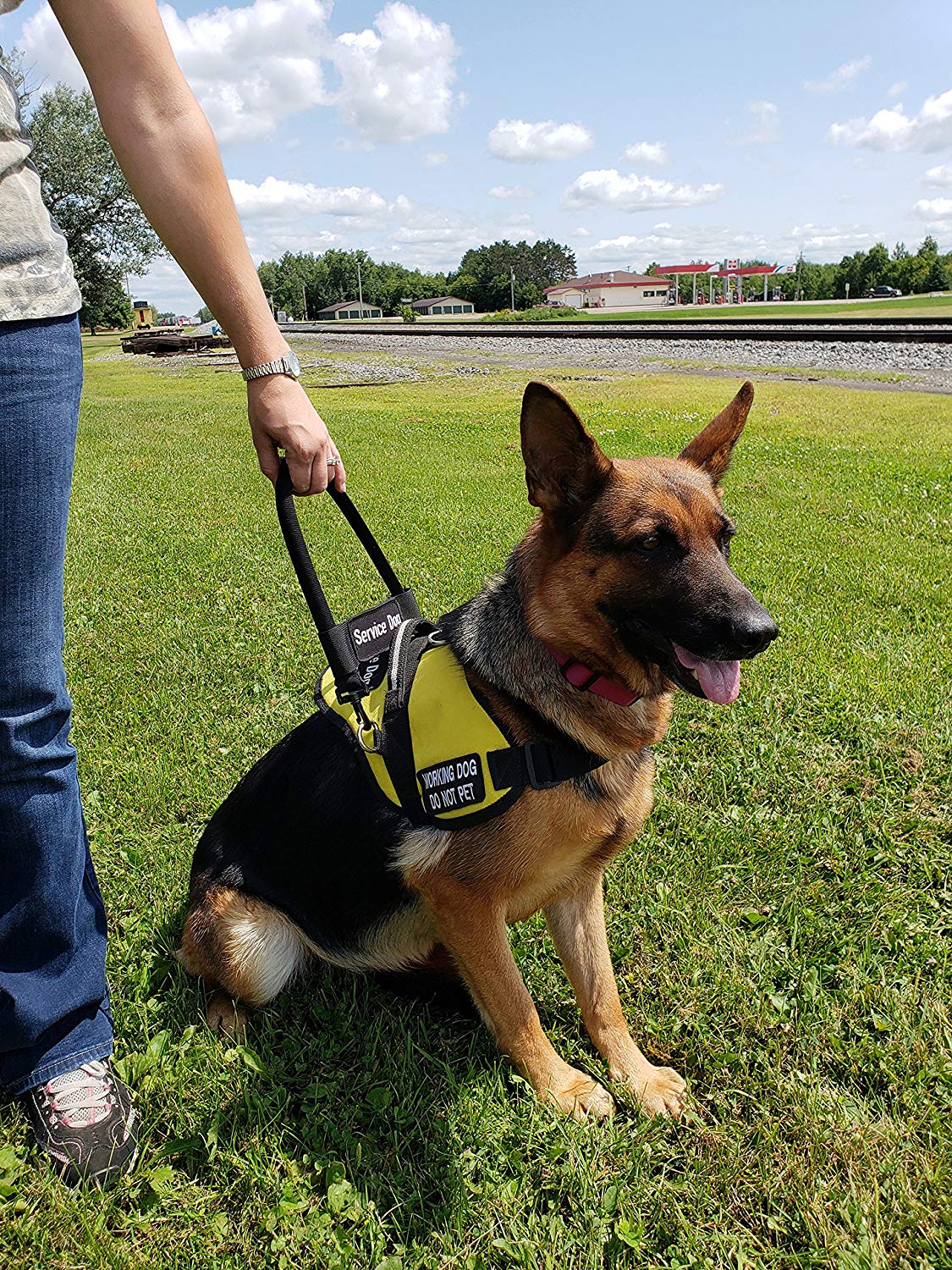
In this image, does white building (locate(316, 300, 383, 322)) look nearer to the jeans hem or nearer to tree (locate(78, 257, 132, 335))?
tree (locate(78, 257, 132, 335))

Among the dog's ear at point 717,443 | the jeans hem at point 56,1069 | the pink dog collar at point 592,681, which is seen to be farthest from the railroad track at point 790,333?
the jeans hem at point 56,1069

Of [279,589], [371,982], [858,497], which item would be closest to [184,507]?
[279,589]

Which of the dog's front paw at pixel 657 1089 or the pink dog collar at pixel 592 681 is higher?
the pink dog collar at pixel 592 681

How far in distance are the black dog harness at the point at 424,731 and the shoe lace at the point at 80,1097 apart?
1072 millimetres

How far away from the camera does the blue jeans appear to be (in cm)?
190

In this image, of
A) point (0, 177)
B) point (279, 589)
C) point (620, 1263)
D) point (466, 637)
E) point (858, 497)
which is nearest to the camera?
point (0, 177)

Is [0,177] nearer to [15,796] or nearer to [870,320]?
[15,796]

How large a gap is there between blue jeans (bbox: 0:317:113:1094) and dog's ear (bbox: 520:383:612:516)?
3.65 feet

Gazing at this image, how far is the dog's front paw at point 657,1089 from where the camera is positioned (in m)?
2.40

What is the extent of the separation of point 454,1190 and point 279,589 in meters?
4.81

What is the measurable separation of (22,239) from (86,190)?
52230 millimetres

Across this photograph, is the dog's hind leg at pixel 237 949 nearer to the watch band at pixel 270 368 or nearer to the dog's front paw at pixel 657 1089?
the dog's front paw at pixel 657 1089

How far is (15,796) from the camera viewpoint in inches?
82.9

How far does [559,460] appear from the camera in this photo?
2373 millimetres
